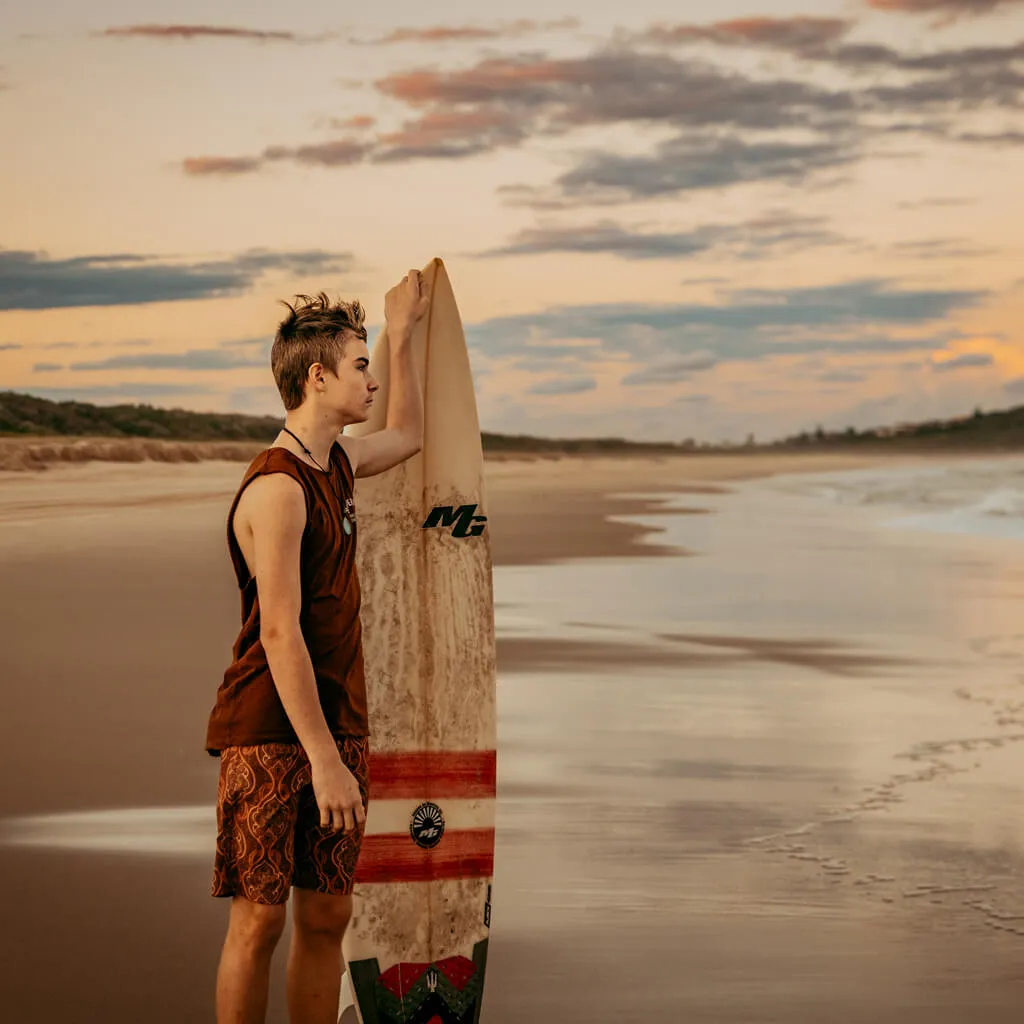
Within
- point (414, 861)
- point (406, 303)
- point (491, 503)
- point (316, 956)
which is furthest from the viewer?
point (491, 503)

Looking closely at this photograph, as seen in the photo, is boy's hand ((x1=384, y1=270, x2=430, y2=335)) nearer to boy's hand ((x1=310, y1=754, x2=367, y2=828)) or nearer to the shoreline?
boy's hand ((x1=310, y1=754, x2=367, y2=828))

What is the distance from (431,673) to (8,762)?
8.65ft

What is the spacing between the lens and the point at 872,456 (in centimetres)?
7481

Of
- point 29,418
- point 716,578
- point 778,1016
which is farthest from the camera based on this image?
point 29,418

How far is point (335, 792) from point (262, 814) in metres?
0.15

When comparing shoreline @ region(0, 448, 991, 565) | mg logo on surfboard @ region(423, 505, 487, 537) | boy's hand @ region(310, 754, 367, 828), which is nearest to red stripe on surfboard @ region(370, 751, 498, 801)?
mg logo on surfboard @ region(423, 505, 487, 537)

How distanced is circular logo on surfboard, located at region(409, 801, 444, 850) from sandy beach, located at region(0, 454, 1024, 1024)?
→ 33 centimetres

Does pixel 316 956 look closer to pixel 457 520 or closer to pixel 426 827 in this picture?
pixel 426 827

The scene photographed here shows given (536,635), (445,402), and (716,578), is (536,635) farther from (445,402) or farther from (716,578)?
(445,402)

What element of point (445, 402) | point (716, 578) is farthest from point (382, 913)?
point (716, 578)

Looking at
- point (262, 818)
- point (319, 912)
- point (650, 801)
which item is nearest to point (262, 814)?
point (262, 818)

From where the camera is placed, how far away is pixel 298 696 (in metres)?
2.65

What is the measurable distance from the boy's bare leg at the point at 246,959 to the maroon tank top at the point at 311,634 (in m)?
0.29

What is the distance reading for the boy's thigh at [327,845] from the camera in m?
2.79
